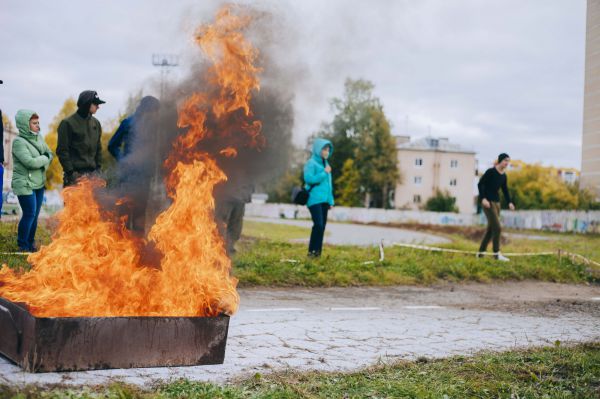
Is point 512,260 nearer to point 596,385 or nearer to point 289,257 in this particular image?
point 289,257

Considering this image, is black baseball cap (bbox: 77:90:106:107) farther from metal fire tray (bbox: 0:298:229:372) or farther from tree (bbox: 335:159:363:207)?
tree (bbox: 335:159:363:207)

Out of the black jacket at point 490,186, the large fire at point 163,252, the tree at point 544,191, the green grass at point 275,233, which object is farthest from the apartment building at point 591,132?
the large fire at point 163,252

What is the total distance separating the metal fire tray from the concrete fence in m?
47.1

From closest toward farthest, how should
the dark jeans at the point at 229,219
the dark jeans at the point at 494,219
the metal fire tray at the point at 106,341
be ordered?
1. the metal fire tray at the point at 106,341
2. the dark jeans at the point at 229,219
3. the dark jeans at the point at 494,219

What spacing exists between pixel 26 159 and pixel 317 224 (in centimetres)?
480

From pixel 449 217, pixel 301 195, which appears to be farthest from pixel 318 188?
pixel 449 217

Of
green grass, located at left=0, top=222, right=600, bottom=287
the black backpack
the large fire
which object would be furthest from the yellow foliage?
the large fire

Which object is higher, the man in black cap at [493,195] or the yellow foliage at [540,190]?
the yellow foliage at [540,190]

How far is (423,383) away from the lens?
4.12 metres

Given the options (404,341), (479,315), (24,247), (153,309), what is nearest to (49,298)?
(153,309)

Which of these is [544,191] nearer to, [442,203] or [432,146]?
[442,203]

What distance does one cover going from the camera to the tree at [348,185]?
243 feet

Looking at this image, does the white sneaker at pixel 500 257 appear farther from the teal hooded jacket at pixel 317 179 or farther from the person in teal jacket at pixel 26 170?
the person in teal jacket at pixel 26 170

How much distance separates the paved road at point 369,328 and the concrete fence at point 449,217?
41.5m
